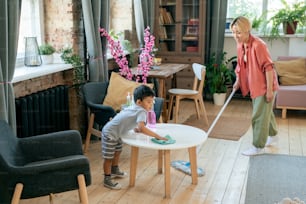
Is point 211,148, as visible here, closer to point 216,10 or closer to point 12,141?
point 12,141

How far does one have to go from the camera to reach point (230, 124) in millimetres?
5320

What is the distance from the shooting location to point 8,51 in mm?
3076

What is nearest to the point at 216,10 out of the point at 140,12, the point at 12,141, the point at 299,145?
the point at 140,12

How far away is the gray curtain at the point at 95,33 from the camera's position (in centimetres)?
427

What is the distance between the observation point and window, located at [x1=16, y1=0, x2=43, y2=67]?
4176 mm

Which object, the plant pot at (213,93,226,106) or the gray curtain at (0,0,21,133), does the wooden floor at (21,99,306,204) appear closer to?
the gray curtain at (0,0,21,133)

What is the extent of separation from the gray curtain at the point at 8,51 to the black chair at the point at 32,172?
0.32 meters

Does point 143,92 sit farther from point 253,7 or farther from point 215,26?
point 253,7

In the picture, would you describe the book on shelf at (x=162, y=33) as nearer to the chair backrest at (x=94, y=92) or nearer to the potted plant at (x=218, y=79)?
the potted plant at (x=218, y=79)

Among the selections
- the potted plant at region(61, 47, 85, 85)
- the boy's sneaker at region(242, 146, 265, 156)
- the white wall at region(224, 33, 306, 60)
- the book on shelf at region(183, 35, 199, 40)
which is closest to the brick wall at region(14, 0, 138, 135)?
the potted plant at region(61, 47, 85, 85)

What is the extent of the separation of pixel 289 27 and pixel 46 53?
3.89m

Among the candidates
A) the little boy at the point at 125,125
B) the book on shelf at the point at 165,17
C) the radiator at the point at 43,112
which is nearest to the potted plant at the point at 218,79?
the book on shelf at the point at 165,17

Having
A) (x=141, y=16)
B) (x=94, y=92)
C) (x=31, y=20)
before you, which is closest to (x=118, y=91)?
(x=94, y=92)

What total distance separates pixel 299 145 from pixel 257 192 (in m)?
1.42
